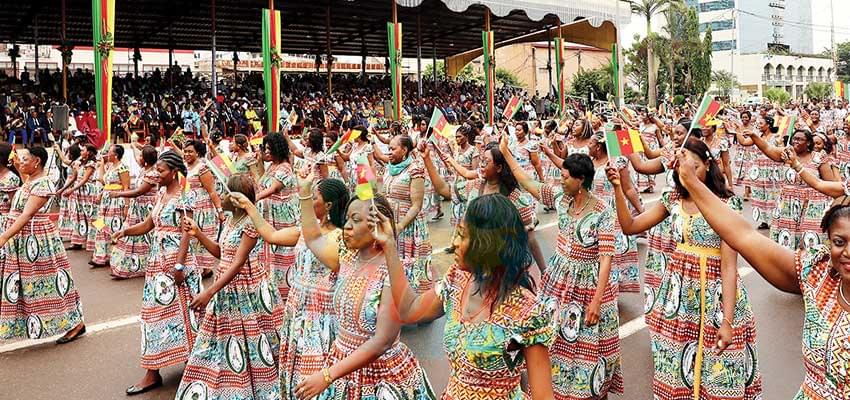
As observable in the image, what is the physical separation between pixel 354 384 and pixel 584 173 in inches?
83.0

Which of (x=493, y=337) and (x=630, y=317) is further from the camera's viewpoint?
(x=630, y=317)

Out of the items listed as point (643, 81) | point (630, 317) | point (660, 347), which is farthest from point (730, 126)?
point (643, 81)

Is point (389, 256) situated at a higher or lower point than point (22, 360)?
higher

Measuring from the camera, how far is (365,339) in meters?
2.93

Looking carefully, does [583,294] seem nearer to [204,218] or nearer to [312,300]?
[312,300]

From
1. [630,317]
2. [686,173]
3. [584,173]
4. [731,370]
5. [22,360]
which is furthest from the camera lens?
[630,317]

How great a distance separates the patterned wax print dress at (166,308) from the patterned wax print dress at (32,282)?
59.4 inches

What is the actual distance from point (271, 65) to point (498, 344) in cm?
1796

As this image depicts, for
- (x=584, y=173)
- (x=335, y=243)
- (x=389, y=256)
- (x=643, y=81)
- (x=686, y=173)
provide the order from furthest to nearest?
1. (x=643, y=81)
2. (x=584, y=173)
3. (x=335, y=243)
4. (x=389, y=256)
5. (x=686, y=173)

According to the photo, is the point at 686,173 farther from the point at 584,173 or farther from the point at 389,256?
the point at 584,173

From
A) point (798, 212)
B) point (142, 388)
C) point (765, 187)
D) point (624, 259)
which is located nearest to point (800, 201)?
point (798, 212)

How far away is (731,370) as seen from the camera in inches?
149

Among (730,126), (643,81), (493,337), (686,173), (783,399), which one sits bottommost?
(783,399)

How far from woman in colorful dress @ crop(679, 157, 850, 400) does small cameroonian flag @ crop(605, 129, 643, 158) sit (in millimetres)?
1613
